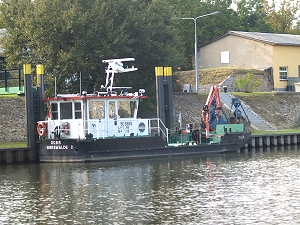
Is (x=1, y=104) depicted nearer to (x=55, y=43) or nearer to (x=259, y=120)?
(x=55, y=43)

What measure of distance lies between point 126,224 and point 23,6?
2849 cm

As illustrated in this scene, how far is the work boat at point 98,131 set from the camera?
33.9m

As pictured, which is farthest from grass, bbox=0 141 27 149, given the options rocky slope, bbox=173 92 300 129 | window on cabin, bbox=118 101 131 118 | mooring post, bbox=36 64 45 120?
rocky slope, bbox=173 92 300 129

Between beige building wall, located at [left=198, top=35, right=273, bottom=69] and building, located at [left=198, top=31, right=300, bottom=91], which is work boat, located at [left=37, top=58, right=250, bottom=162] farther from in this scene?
beige building wall, located at [left=198, top=35, right=273, bottom=69]

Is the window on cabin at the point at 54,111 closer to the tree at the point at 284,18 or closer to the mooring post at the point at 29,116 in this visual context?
the mooring post at the point at 29,116

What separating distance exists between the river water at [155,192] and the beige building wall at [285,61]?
29.2 m

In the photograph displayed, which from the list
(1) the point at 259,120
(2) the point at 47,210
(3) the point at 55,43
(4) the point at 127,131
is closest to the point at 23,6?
(3) the point at 55,43

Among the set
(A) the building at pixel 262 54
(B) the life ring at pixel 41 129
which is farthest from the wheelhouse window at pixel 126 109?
(A) the building at pixel 262 54

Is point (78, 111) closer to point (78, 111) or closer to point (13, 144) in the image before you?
point (78, 111)

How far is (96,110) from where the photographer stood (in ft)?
113

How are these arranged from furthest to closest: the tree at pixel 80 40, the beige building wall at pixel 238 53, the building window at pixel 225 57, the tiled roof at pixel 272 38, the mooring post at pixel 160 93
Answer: the building window at pixel 225 57 < the beige building wall at pixel 238 53 < the tiled roof at pixel 272 38 < the tree at pixel 80 40 < the mooring post at pixel 160 93

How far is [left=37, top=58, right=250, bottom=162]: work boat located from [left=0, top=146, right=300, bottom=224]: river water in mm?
615

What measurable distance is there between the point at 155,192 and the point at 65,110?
1115 cm

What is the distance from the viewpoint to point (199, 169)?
31594 millimetres
